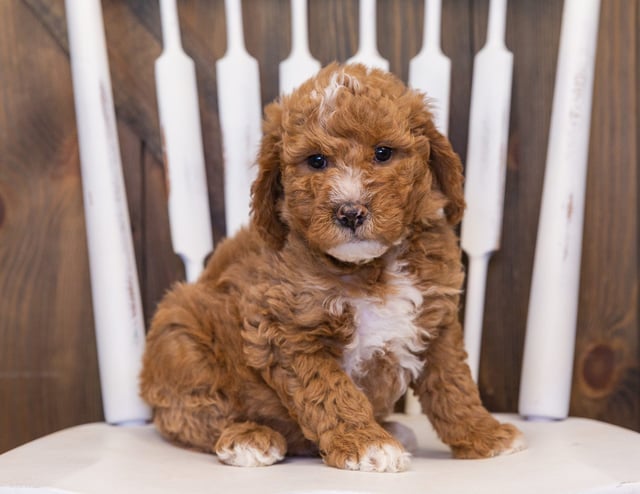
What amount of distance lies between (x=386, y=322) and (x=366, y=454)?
163mm

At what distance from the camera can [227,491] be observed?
0.79 metres

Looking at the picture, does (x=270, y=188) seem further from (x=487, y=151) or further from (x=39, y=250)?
(x=39, y=250)

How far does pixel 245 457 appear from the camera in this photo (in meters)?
0.96

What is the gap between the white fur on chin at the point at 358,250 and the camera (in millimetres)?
898

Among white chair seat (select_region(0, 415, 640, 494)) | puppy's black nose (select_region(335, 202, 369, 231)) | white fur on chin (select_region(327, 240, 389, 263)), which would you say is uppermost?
puppy's black nose (select_region(335, 202, 369, 231))

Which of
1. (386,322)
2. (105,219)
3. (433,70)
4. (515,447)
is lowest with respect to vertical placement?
(515,447)

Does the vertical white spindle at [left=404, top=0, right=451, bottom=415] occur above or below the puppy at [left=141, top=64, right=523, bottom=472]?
above

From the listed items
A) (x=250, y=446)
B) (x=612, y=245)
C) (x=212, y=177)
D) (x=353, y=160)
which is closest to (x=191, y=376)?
(x=250, y=446)

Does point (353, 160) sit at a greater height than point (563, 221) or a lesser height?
greater

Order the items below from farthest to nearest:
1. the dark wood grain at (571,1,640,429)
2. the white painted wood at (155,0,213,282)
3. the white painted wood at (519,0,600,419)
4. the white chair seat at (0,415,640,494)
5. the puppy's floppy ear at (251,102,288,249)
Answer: the dark wood grain at (571,1,640,429)
the white painted wood at (155,0,213,282)
the white painted wood at (519,0,600,419)
the puppy's floppy ear at (251,102,288,249)
the white chair seat at (0,415,640,494)

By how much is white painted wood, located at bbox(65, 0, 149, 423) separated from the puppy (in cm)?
10

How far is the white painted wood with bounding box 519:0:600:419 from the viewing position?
1.17 metres

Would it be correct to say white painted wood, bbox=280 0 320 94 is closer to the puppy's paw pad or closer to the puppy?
the puppy

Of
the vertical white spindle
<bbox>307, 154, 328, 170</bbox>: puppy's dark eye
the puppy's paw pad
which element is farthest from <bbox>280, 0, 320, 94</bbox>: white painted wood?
the puppy's paw pad
